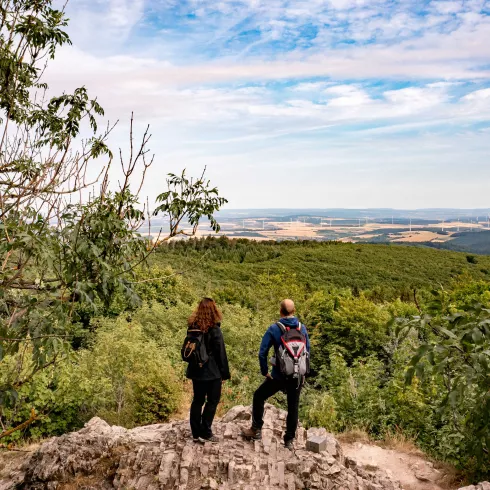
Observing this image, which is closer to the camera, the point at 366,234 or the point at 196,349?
the point at 196,349

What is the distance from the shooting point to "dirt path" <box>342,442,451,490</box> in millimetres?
6379

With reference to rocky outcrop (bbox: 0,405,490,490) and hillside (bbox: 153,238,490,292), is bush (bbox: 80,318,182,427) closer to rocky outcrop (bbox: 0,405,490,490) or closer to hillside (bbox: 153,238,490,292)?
rocky outcrop (bbox: 0,405,490,490)

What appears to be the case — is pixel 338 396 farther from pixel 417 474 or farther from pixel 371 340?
pixel 371 340

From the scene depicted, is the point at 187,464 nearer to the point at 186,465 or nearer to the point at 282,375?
the point at 186,465

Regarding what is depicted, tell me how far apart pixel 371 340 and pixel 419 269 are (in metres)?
24.4

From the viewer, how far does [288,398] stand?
5.69 m

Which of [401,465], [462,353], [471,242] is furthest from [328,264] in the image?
[471,242]

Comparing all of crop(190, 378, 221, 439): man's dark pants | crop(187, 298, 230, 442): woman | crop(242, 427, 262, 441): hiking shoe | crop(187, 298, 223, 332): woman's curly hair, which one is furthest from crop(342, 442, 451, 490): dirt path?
crop(187, 298, 223, 332): woman's curly hair

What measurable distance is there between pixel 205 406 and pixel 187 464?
70 centimetres

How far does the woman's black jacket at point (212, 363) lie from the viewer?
5.46 m

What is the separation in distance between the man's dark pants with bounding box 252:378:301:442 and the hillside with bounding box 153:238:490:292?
22.4m

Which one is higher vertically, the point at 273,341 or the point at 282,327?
the point at 282,327

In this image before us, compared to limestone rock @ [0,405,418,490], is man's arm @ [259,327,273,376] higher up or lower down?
higher up

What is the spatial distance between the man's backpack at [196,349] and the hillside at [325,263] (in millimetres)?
22913
